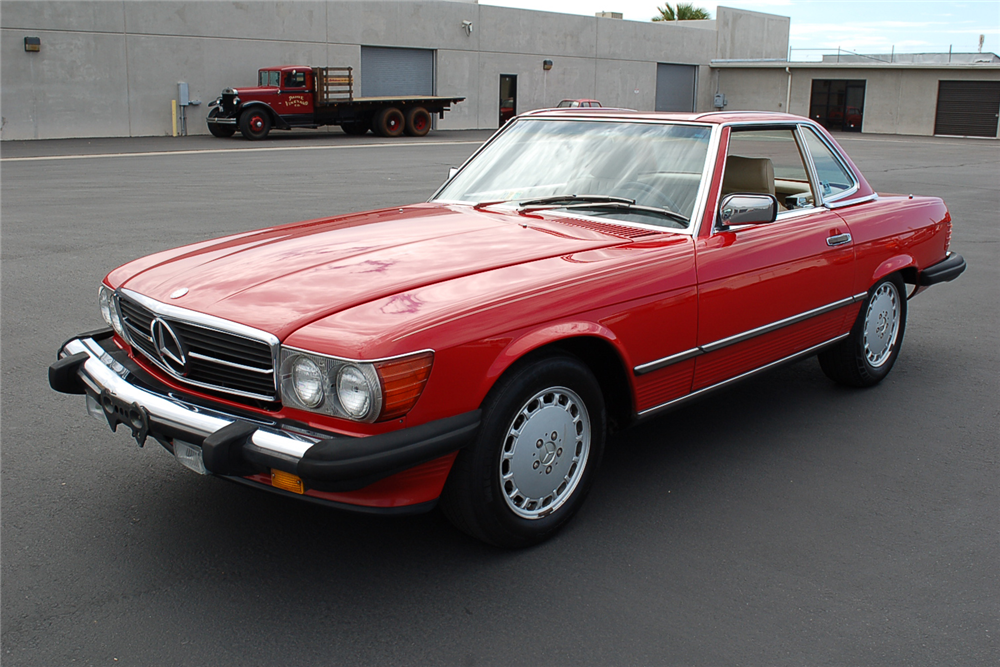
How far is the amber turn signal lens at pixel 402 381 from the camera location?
2.68 m

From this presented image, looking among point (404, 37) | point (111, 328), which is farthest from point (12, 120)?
point (111, 328)

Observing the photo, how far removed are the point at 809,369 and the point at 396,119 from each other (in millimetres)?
26811

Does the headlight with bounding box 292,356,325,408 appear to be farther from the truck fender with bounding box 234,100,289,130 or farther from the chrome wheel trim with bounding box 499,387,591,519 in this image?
the truck fender with bounding box 234,100,289,130

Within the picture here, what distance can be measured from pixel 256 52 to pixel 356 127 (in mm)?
4767

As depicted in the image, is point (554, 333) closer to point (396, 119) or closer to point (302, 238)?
point (302, 238)

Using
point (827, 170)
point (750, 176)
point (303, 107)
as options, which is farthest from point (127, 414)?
point (303, 107)

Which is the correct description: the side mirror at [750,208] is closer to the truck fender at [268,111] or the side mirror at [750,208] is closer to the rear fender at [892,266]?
the rear fender at [892,266]

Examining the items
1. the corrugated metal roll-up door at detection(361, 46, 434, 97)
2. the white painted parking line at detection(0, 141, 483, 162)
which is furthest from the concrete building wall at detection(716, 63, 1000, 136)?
the white painted parking line at detection(0, 141, 483, 162)

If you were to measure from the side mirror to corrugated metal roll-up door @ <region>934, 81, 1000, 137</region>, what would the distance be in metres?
44.2

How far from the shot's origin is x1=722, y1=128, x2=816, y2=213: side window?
14.6 ft

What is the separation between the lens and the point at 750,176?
4582mm

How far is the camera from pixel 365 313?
2.84 metres

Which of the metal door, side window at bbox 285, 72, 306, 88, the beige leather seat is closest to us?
the beige leather seat

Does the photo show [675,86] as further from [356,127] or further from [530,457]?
[530,457]
